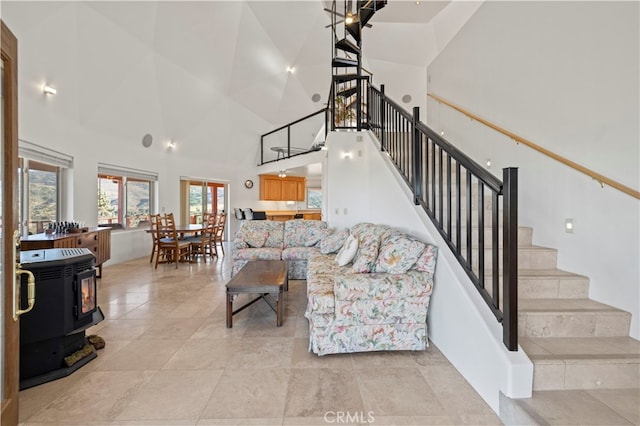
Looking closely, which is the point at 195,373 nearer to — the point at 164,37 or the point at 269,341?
the point at 269,341

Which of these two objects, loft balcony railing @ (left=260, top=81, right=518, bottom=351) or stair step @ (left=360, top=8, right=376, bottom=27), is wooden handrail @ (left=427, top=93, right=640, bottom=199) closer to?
loft balcony railing @ (left=260, top=81, right=518, bottom=351)

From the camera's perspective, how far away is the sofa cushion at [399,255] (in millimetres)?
2482

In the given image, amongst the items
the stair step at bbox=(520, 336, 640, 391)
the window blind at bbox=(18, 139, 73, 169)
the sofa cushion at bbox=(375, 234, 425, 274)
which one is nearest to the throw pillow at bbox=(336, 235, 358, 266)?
the sofa cushion at bbox=(375, 234, 425, 274)

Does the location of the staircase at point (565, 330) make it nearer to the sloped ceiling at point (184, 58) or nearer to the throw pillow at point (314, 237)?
the throw pillow at point (314, 237)

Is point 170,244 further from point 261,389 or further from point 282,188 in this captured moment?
point 282,188

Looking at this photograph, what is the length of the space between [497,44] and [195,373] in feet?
15.6

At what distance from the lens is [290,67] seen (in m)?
7.85

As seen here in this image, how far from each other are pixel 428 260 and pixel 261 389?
1618 mm

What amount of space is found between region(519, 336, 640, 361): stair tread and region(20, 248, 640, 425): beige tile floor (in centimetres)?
19

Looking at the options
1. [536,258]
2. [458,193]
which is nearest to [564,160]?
[536,258]

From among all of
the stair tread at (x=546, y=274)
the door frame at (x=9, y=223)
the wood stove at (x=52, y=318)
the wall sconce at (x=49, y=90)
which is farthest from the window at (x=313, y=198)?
the door frame at (x=9, y=223)

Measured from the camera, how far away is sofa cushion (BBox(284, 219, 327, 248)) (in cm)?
502

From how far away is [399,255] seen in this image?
2.53m

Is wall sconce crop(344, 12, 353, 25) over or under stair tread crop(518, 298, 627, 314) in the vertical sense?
over
